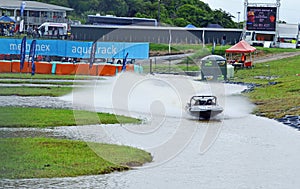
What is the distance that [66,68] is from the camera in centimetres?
6681

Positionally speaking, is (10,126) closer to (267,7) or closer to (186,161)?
(186,161)

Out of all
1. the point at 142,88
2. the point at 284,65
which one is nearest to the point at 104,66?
A: the point at 142,88

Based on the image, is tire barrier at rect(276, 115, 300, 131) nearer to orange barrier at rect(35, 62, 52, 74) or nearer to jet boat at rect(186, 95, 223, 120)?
jet boat at rect(186, 95, 223, 120)

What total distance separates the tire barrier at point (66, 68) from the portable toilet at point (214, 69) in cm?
630

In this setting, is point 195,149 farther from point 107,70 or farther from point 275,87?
point 107,70

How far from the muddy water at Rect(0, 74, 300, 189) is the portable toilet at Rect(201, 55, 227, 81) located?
61.9 ft

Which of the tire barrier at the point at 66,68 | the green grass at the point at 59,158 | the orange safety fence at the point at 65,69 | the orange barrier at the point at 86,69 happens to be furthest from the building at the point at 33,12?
the green grass at the point at 59,158

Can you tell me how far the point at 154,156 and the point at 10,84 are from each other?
29.1 m

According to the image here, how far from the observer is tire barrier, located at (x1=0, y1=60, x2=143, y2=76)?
65.1 metres

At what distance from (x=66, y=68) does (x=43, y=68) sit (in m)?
2.15

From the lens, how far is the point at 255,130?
3588 centimetres

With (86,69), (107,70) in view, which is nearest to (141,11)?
(86,69)

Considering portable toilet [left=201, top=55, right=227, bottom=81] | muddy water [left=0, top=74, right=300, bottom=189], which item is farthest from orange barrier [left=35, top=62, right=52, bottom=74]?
muddy water [left=0, top=74, right=300, bottom=189]

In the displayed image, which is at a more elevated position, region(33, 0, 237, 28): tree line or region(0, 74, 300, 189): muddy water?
region(33, 0, 237, 28): tree line
